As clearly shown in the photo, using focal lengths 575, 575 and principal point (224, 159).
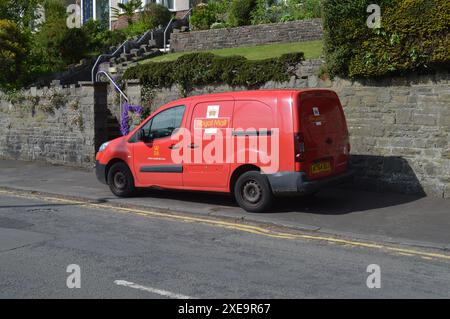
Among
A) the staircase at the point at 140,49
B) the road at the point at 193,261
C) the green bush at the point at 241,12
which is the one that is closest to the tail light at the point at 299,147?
the road at the point at 193,261

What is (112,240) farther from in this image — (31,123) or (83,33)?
(83,33)

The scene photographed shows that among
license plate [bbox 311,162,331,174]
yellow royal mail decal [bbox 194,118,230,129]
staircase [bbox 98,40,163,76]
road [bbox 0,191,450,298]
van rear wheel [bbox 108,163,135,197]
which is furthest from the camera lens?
staircase [bbox 98,40,163,76]

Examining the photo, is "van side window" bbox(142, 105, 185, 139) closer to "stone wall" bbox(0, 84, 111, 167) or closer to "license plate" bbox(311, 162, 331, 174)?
"license plate" bbox(311, 162, 331, 174)

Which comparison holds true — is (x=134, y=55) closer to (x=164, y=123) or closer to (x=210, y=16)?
(x=210, y=16)

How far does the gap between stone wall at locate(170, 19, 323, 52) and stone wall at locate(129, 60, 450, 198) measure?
10395 mm

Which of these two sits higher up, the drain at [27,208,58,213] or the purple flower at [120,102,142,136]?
the purple flower at [120,102,142,136]

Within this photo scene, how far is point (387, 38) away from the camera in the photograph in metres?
10.7

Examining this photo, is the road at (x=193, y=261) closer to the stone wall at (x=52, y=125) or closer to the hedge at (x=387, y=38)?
the hedge at (x=387, y=38)

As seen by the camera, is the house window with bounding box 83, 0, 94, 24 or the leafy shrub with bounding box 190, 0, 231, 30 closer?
the leafy shrub with bounding box 190, 0, 231, 30

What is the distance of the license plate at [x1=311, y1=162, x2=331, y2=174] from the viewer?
9.33 metres

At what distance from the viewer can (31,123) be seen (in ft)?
56.1

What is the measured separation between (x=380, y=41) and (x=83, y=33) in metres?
17.2

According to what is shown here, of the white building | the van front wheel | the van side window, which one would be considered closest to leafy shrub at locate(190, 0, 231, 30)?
the white building
